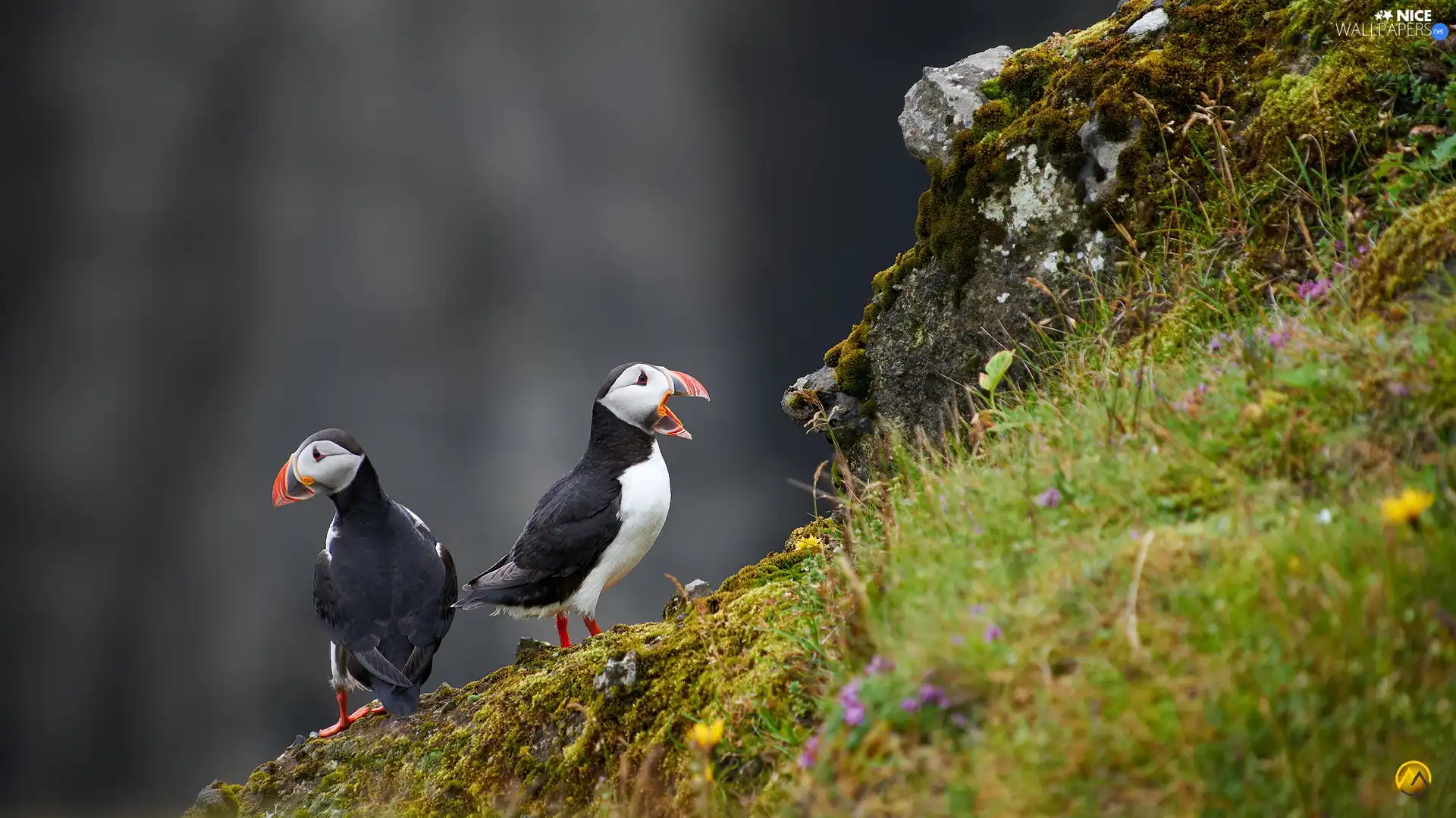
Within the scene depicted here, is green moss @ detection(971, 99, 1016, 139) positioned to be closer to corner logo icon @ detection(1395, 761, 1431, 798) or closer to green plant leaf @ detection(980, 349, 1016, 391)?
green plant leaf @ detection(980, 349, 1016, 391)

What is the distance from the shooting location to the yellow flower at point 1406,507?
2682mm

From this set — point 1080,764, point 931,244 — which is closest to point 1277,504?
point 1080,764

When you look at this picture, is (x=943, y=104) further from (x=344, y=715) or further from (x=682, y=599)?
(x=344, y=715)

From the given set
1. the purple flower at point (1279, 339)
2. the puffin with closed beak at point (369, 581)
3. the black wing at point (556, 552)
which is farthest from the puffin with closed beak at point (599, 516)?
the purple flower at point (1279, 339)

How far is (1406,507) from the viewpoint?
106 inches

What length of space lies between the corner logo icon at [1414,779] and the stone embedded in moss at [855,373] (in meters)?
5.40

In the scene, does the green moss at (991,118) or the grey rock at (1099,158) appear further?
the green moss at (991,118)

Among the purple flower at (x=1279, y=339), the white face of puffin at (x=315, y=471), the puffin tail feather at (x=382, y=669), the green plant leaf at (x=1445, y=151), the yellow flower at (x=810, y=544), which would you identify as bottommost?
the yellow flower at (x=810, y=544)

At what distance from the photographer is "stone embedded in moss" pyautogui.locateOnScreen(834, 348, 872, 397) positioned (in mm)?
7832

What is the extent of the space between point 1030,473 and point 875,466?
10.3ft

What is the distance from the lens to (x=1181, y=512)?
346 centimetres

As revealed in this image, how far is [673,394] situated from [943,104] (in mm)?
3029

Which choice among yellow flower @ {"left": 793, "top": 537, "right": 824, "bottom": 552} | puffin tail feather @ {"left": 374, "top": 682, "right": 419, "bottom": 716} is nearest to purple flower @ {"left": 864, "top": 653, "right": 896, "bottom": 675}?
yellow flower @ {"left": 793, "top": 537, "right": 824, "bottom": 552}

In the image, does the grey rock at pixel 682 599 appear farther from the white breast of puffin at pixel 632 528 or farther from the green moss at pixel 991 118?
the green moss at pixel 991 118
